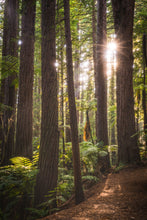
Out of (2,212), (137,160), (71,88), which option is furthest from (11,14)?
(137,160)

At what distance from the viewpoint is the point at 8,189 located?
14.4ft

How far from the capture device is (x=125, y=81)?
6.45 m

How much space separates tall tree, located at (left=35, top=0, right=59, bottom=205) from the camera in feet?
15.6

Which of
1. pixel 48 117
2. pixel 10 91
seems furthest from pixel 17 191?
pixel 10 91

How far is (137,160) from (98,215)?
3.60 m

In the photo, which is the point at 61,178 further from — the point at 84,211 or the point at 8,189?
the point at 84,211

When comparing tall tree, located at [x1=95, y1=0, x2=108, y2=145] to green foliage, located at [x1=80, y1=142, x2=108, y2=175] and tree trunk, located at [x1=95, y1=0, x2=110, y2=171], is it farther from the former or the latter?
green foliage, located at [x1=80, y1=142, x2=108, y2=175]

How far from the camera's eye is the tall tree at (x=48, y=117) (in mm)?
4742

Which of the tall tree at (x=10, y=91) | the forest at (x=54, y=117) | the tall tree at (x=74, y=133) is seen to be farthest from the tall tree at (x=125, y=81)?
the tall tree at (x=10, y=91)

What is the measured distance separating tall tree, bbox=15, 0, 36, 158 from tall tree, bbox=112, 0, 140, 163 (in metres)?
3.82

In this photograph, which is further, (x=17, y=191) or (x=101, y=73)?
(x=101, y=73)

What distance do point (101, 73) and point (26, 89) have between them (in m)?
3.89

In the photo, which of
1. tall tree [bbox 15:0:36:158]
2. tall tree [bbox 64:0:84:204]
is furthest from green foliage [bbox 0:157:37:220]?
tall tree [bbox 64:0:84:204]

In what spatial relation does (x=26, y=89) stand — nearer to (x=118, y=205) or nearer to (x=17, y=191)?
(x=17, y=191)
